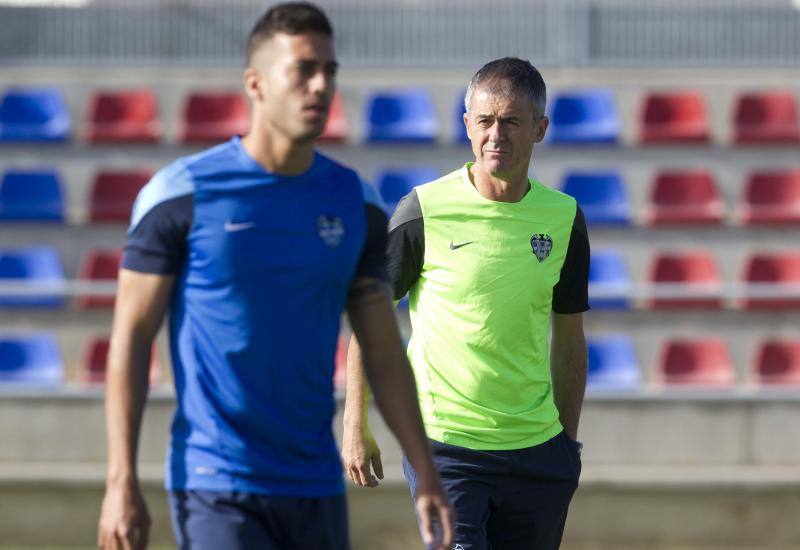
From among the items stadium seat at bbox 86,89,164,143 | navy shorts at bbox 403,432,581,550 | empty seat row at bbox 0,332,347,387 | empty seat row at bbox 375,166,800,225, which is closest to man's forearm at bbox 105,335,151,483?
navy shorts at bbox 403,432,581,550

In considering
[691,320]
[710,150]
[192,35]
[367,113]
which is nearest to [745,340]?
[691,320]

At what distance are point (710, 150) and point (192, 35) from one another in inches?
176

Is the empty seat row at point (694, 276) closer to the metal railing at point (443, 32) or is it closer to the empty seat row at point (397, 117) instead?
the empty seat row at point (397, 117)

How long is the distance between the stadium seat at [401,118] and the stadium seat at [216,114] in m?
1.06

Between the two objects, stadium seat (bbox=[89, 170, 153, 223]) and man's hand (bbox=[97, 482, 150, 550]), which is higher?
man's hand (bbox=[97, 482, 150, 550])

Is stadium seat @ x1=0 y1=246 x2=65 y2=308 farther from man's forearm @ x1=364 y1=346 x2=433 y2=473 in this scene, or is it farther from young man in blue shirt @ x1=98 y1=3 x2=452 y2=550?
young man in blue shirt @ x1=98 y1=3 x2=452 y2=550

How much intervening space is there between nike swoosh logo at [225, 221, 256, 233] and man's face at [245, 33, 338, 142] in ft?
0.66

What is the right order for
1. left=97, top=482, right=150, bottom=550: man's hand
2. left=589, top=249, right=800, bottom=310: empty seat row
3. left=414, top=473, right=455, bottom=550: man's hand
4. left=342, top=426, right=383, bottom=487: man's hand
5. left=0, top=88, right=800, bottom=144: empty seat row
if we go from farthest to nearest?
left=0, top=88, right=800, bottom=144: empty seat row
left=589, top=249, right=800, bottom=310: empty seat row
left=342, top=426, right=383, bottom=487: man's hand
left=414, top=473, right=455, bottom=550: man's hand
left=97, top=482, right=150, bottom=550: man's hand

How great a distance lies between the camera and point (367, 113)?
12172 millimetres

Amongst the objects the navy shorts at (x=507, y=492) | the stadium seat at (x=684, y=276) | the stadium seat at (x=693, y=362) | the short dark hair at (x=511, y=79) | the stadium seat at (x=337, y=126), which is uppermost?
the short dark hair at (x=511, y=79)

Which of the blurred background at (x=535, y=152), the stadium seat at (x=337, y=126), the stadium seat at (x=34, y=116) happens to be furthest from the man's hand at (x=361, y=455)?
the stadium seat at (x=34, y=116)

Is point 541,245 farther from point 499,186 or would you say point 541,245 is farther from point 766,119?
point 766,119

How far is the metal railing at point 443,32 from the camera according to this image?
12.5 meters

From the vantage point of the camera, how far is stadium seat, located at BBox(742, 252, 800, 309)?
1135 centimetres
